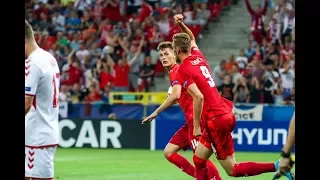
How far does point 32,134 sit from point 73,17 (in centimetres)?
1868

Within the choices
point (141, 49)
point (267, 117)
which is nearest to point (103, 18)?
point (141, 49)

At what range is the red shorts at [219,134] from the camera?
9.37 m

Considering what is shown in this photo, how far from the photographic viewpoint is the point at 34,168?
25.0 ft

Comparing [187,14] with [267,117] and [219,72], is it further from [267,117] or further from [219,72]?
[267,117]

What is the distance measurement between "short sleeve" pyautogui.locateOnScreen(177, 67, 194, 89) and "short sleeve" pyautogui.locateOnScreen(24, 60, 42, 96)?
2226mm

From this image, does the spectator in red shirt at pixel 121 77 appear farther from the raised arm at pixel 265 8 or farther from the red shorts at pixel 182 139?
the red shorts at pixel 182 139

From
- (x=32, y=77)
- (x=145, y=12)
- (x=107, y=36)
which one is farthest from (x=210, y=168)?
(x=145, y=12)

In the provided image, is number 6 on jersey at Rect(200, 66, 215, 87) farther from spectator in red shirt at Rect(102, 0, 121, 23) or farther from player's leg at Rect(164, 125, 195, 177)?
spectator in red shirt at Rect(102, 0, 121, 23)

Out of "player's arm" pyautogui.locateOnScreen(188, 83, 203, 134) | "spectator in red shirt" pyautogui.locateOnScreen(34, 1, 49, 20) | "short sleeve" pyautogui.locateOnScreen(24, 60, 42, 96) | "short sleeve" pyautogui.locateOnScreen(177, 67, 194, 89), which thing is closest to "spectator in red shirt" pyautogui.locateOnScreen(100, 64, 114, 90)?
"spectator in red shirt" pyautogui.locateOnScreen(34, 1, 49, 20)

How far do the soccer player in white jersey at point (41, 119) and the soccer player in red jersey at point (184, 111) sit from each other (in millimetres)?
2687

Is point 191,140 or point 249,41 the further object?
point 249,41
